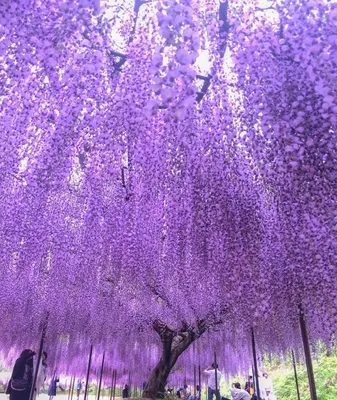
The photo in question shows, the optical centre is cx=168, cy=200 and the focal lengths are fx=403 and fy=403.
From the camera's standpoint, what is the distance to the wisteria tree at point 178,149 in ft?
9.80

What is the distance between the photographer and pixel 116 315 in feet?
28.8

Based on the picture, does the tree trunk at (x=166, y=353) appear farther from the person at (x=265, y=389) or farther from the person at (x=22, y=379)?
the person at (x=265, y=389)

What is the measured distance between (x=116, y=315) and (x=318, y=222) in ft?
20.2

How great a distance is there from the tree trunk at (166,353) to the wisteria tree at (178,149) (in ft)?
6.37

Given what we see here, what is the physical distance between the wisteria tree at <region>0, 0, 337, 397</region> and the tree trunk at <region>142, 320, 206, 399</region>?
194cm

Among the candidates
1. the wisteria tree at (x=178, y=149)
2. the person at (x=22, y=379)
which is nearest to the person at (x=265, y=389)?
the wisteria tree at (x=178, y=149)

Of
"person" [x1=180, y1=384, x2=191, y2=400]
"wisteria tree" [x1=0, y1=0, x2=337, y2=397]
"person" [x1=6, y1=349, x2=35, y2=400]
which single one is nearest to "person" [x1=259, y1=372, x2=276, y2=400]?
"person" [x1=180, y1=384, x2=191, y2=400]

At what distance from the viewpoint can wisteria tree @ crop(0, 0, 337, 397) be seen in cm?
299

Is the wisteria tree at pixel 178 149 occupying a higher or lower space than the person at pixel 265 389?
higher

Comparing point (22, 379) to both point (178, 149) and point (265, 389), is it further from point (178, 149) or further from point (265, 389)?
point (265, 389)

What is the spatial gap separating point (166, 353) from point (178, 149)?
618 centimetres

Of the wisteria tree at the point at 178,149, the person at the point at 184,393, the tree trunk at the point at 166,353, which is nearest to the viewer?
the wisteria tree at the point at 178,149

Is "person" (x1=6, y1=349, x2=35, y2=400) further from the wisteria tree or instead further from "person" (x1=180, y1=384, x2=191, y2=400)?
"person" (x1=180, y1=384, x2=191, y2=400)

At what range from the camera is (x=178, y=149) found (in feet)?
14.1
